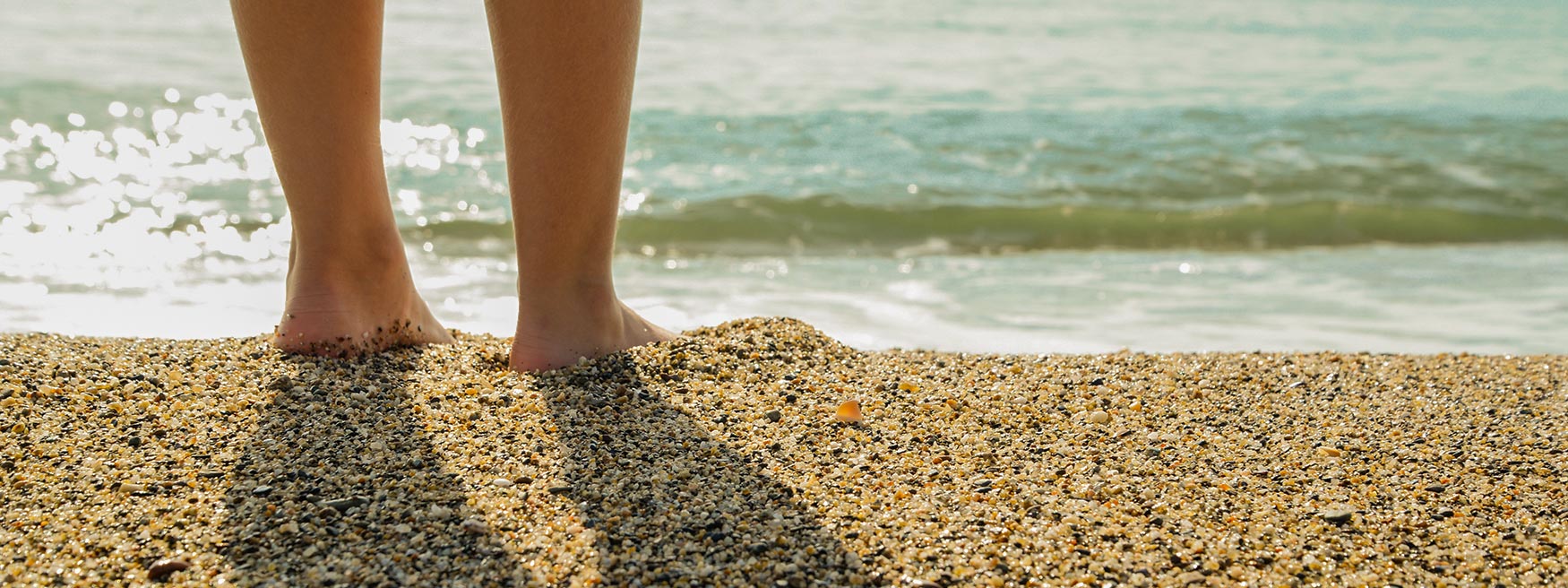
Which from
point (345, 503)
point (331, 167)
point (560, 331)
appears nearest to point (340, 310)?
point (331, 167)

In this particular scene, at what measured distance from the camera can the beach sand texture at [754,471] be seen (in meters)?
1.21

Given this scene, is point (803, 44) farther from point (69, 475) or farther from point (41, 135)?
point (69, 475)

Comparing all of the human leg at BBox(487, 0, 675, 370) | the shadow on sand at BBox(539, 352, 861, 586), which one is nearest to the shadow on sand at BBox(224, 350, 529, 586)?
the shadow on sand at BBox(539, 352, 861, 586)

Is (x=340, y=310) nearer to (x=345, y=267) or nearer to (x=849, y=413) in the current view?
(x=345, y=267)

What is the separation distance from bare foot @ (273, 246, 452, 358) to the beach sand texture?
0.14 ft

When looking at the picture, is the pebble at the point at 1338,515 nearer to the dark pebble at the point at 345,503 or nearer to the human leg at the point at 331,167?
the dark pebble at the point at 345,503

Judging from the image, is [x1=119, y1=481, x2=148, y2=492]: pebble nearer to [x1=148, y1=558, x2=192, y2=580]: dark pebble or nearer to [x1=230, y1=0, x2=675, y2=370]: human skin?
[x1=148, y1=558, x2=192, y2=580]: dark pebble

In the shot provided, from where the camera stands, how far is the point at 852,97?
271 inches

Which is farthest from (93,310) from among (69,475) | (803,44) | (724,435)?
(803,44)

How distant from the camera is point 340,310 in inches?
72.8

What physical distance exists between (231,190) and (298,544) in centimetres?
354

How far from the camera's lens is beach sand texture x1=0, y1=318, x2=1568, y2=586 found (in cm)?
121

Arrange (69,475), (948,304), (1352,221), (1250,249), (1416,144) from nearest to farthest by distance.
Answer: (69,475), (948,304), (1250,249), (1352,221), (1416,144)

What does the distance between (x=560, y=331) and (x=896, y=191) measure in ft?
10.4
